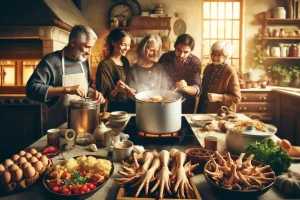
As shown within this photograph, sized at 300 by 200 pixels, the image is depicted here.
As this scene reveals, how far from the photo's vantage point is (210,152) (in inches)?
59.4

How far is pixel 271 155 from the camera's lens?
1.40 m

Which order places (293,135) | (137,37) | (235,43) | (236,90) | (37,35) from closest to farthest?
(236,90) < (37,35) < (293,135) < (137,37) < (235,43)

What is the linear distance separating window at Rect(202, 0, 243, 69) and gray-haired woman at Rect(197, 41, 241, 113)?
270cm

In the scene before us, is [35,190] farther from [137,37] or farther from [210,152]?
[137,37]

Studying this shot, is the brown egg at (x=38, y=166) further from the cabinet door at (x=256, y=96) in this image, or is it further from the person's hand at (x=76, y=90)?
the cabinet door at (x=256, y=96)

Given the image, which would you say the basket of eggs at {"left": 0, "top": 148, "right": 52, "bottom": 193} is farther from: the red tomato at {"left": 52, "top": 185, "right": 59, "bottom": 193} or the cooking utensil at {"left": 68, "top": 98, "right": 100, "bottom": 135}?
the cooking utensil at {"left": 68, "top": 98, "right": 100, "bottom": 135}

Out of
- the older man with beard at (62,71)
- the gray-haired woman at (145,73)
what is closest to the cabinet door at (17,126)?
the older man with beard at (62,71)

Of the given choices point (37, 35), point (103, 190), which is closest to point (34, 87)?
point (103, 190)

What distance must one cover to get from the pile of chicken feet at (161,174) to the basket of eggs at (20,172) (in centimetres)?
39

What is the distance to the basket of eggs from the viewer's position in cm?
117

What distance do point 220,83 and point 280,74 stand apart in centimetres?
296

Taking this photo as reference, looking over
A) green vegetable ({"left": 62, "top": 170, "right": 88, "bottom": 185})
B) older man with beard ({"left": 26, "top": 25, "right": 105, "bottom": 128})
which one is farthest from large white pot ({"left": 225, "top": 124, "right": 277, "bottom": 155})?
older man with beard ({"left": 26, "top": 25, "right": 105, "bottom": 128})

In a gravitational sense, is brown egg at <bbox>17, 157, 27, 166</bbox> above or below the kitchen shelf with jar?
below

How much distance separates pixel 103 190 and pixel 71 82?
4.98 ft
